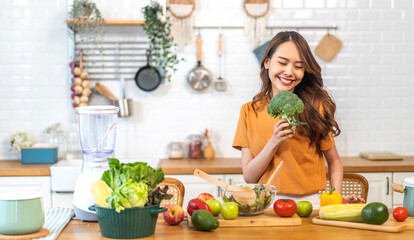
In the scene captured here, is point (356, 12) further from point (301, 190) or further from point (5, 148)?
point (5, 148)

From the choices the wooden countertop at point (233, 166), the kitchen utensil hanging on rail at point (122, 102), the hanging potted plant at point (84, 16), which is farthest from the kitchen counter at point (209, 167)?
the hanging potted plant at point (84, 16)

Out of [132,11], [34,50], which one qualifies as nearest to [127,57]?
[132,11]

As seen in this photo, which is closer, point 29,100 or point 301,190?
point 301,190

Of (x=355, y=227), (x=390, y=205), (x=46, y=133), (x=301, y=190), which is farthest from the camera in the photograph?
(x=46, y=133)

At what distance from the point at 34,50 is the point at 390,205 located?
3046 millimetres

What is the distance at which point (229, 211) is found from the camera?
1.85 meters

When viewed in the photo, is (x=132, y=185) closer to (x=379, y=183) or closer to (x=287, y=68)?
(x=287, y=68)

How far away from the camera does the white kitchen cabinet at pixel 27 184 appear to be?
3537mm

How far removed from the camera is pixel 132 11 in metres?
4.10

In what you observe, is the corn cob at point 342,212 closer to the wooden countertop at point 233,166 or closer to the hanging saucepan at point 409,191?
the hanging saucepan at point 409,191

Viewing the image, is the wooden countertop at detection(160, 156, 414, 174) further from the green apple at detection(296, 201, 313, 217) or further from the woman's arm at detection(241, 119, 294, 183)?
the green apple at detection(296, 201, 313, 217)

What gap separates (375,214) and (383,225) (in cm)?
7

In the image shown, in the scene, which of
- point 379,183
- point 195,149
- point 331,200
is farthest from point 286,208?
point 195,149

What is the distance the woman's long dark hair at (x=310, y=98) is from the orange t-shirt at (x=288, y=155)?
0.04 metres
